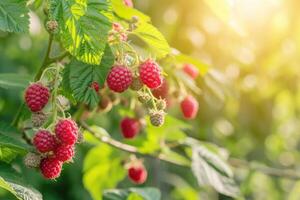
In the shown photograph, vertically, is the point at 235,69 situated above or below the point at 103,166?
above

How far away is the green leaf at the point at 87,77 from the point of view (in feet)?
5.58

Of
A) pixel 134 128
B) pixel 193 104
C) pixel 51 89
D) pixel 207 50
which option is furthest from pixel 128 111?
pixel 207 50

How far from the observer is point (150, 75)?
1694 mm

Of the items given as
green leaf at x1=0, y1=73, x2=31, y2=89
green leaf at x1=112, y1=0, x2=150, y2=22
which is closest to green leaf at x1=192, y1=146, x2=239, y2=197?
green leaf at x1=0, y1=73, x2=31, y2=89

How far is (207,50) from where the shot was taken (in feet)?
13.8

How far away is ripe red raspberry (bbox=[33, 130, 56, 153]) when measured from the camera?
Answer: 169 centimetres

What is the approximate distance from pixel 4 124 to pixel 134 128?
0.60 m

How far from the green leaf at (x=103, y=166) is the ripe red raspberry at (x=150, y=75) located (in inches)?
42.9

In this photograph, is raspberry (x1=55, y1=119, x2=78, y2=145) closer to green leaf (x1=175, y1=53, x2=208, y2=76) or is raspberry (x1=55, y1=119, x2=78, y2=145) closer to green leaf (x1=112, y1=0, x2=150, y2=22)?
green leaf (x1=112, y1=0, x2=150, y2=22)

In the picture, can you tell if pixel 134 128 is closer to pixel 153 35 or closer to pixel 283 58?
pixel 153 35

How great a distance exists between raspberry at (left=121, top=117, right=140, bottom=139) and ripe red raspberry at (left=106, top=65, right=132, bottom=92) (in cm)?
80

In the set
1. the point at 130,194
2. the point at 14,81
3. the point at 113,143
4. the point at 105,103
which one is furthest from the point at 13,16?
the point at 113,143

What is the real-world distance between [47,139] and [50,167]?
65 millimetres

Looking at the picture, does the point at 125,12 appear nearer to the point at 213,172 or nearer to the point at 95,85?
the point at 95,85
